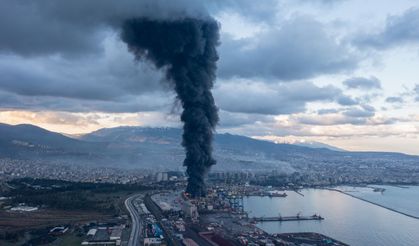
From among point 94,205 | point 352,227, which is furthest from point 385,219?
point 94,205

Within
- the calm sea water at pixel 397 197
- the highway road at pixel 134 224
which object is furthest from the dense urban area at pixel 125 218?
the calm sea water at pixel 397 197

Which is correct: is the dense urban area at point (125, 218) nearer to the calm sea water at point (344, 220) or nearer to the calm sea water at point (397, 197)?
the calm sea water at point (344, 220)

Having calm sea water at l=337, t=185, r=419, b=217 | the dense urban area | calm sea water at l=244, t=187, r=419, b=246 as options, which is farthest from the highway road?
calm sea water at l=337, t=185, r=419, b=217

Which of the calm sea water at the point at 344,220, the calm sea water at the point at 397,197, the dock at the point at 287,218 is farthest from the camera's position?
the calm sea water at the point at 397,197

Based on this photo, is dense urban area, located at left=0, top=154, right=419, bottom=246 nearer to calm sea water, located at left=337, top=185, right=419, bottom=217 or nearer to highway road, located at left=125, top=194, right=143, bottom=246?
highway road, located at left=125, top=194, right=143, bottom=246

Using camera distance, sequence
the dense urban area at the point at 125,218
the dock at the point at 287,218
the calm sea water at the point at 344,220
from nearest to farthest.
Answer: the dense urban area at the point at 125,218 < the calm sea water at the point at 344,220 < the dock at the point at 287,218

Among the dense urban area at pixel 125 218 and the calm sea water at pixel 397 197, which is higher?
the calm sea water at pixel 397 197

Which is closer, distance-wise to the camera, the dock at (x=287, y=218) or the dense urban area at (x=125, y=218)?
the dense urban area at (x=125, y=218)
